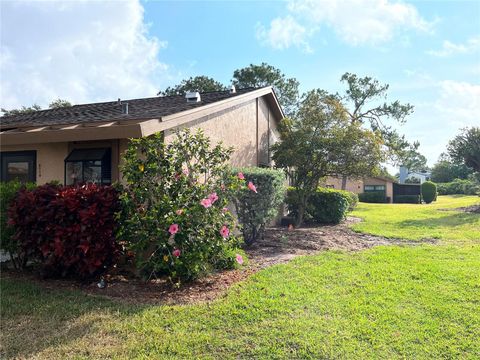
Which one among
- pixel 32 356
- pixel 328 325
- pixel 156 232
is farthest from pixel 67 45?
pixel 328 325

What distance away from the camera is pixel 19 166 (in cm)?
902

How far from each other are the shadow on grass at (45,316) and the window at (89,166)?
9.86 ft

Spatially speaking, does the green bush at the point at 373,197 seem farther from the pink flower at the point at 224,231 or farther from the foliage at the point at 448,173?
the pink flower at the point at 224,231

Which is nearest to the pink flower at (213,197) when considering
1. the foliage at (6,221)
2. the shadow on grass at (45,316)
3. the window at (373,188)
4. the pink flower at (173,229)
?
the pink flower at (173,229)

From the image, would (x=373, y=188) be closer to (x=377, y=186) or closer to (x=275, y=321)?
(x=377, y=186)

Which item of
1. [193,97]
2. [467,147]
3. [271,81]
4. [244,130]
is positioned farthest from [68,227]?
[271,81]

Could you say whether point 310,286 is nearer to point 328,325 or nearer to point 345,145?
point 328,325

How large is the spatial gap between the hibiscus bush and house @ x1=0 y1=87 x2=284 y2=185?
2.72ft

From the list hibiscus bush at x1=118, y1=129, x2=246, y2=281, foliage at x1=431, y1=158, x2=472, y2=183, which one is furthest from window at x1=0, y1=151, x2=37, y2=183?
foliage at x1=431, y1=158, x2=472, y2=183

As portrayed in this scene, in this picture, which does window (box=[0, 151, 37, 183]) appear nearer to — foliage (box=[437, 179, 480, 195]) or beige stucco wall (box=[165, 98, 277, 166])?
beige stucco wall (box=[165, 98, 277, 166])

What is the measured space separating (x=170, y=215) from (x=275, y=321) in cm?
229

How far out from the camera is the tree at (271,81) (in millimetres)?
32156

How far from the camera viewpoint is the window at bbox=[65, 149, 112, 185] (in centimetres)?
774

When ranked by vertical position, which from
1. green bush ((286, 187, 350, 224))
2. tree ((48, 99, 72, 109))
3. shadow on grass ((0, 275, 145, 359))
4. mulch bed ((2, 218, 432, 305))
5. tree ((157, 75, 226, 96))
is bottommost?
shadow on grass ((0, 275, 145, 359))
